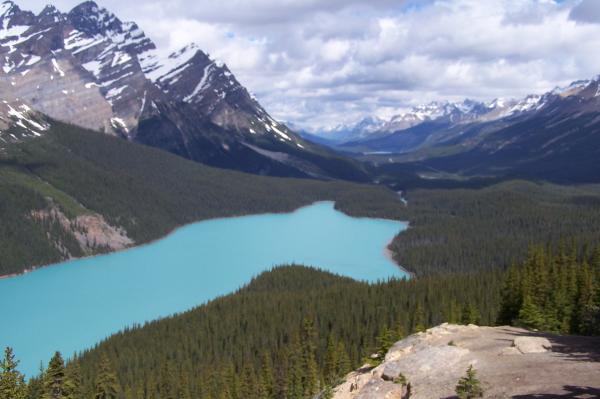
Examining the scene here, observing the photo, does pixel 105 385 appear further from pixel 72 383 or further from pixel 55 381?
pixel 55 381

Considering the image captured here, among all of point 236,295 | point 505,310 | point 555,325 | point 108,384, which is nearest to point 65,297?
point 236,295

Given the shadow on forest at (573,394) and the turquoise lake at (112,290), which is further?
the turquoise lake at (112,290)

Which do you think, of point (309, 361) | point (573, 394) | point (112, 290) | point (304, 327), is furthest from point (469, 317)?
point (112, 290)

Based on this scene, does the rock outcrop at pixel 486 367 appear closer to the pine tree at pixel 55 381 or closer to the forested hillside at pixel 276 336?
the pine tree at pixel 55 381

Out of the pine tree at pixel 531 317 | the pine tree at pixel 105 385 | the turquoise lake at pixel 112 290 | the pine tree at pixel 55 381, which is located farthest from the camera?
the turquoise lake at pixel 112 290

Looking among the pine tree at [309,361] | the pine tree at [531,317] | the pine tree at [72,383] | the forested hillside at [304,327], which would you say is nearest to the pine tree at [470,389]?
the forested hillside at [304,327]

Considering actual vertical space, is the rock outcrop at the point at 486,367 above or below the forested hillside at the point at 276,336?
above

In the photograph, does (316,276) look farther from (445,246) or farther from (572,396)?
(572,396)
